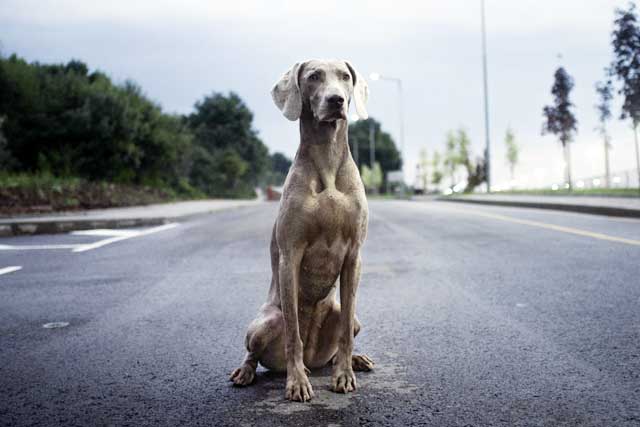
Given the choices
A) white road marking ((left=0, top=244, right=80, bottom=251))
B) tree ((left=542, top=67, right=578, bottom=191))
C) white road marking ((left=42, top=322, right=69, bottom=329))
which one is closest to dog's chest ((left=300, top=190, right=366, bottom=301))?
white road marking ((left=42, top=322, right=69, bottom=329))

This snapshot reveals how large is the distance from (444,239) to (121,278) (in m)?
5.86

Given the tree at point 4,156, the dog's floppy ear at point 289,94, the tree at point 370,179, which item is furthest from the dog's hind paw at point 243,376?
the tree at point 370,179

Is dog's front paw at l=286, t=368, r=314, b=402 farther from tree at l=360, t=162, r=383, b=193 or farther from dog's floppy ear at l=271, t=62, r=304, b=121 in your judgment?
tree at l=360, t=162, r=383, b=193

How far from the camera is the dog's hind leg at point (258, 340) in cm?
301

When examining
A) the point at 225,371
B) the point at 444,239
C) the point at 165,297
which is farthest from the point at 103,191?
the point at 225,371

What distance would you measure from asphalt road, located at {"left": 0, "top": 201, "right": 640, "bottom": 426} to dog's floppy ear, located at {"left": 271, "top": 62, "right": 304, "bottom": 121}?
1.39 meters

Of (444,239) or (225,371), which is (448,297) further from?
(444,239)

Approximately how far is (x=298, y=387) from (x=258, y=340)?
345 mm

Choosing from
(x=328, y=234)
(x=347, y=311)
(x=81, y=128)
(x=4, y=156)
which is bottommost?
(x=347, y=311)

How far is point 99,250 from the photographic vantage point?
9.72m

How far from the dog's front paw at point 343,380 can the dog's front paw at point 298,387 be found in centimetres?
14

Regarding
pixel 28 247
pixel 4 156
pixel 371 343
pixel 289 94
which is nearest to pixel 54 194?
pixel 4 156

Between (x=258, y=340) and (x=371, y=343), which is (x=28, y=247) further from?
(x=258, y=340)

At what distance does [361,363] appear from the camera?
3.25 meters
